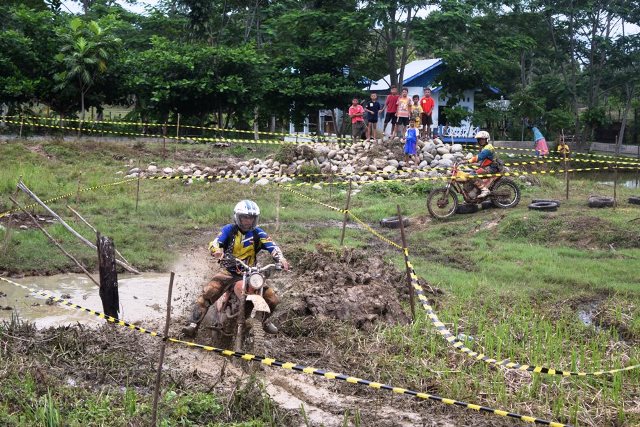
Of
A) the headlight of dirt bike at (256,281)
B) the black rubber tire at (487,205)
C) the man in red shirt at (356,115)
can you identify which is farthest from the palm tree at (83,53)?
the headlight of dirt bike at (256,281)

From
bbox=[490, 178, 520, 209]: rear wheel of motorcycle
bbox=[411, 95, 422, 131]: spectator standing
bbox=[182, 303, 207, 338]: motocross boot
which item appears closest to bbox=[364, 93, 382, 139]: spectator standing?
bbox=[411, 95, 422, 131]: spectator standing

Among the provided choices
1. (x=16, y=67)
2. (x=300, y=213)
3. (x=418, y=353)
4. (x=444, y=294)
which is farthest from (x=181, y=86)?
(x=418, y=353)

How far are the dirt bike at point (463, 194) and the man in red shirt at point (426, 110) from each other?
6968mm

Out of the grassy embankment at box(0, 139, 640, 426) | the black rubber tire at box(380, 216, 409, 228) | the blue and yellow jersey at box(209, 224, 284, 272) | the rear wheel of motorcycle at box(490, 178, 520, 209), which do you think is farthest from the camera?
the rear wheel of motorcycle at box(490, 178, 520, 209)

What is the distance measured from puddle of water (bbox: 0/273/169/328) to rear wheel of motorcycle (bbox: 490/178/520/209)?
7.92 m

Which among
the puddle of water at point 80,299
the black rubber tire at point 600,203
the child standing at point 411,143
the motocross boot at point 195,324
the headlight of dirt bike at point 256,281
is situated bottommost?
the puddle of water at point 80,299

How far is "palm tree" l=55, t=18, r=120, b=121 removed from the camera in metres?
26.4

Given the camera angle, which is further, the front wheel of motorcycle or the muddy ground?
the front wheel of motorcycle

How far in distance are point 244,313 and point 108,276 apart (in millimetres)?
2088

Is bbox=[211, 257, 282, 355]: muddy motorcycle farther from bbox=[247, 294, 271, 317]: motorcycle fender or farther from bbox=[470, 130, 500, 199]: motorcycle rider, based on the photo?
bbox=[470, 130, 500, 199]: motorcycle rider

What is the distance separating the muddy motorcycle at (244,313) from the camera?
25.1 feet

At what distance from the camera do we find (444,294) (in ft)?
35.7

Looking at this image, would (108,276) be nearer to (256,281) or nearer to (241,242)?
(241,242)

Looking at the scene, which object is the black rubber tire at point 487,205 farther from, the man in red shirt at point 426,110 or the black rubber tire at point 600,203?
the man in red shirt at point 426,110
